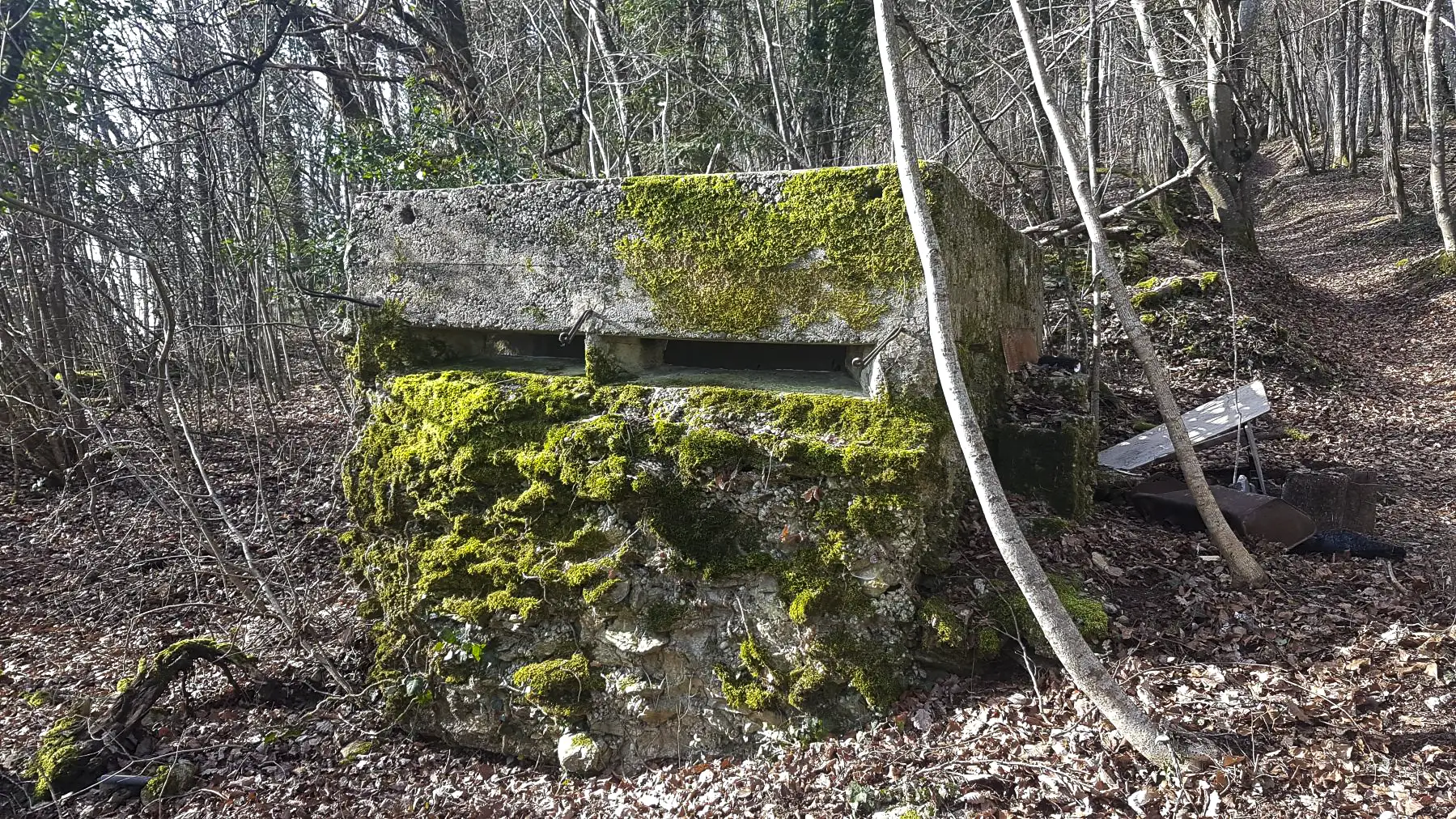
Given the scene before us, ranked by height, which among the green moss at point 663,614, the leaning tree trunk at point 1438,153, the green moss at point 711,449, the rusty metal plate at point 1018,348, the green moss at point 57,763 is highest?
the leaning tree trunk at point 1438,153

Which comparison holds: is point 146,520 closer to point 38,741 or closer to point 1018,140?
point 38,741

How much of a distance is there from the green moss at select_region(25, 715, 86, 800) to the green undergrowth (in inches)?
53.7

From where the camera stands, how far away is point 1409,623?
3211 millimetres

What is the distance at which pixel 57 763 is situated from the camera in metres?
3.54

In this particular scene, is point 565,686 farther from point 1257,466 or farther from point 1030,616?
point 1257,466

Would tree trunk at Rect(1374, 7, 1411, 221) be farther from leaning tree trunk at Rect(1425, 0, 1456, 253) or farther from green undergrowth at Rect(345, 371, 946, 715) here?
green undergrowth at Rect(345, 371, 946, 715)

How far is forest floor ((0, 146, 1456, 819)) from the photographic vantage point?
2.58 meters

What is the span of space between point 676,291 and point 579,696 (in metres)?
1.95

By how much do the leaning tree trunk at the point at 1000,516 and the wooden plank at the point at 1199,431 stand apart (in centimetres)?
257

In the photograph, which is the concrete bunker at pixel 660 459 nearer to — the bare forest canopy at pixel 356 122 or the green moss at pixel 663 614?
the green moss at pixel 663 614

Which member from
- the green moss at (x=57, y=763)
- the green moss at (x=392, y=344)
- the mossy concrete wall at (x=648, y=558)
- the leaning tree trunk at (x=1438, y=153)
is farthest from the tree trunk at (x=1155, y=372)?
the leaning tree trunk at (x=1438, y=153)

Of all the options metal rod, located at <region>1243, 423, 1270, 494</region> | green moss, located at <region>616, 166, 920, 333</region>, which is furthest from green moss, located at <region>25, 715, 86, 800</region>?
metal rod, located at <region>1243, 423, 1270, 494</region>

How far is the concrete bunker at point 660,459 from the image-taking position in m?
3.26

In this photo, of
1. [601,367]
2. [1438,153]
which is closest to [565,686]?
[601,367]
